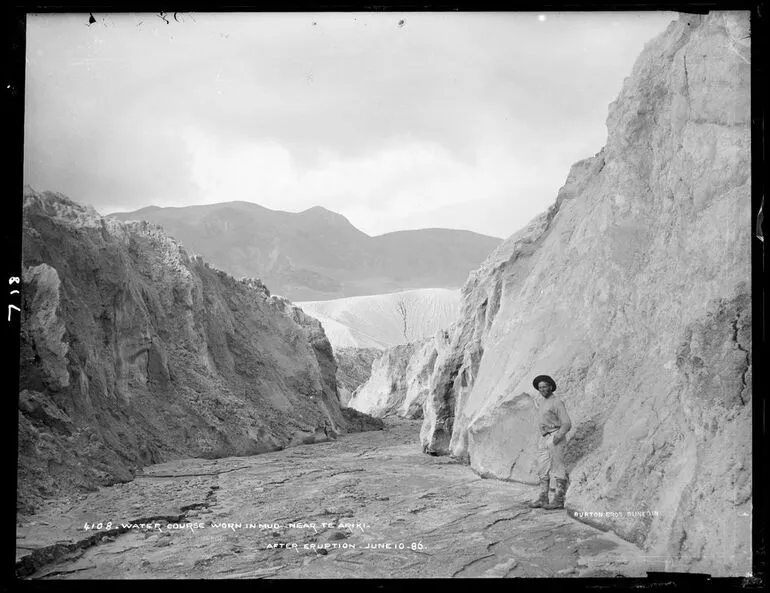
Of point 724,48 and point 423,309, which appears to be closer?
point 724,48

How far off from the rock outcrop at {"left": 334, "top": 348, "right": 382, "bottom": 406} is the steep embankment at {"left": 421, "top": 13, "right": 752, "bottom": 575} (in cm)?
2608

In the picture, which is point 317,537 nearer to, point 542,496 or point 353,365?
point 542,496

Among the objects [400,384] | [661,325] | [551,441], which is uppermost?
[661,325]

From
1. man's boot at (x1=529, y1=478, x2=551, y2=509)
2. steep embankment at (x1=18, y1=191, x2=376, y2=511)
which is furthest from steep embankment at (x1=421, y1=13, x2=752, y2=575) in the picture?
steep embankment at (x1=18, y1=191, x2=376, y2=511)

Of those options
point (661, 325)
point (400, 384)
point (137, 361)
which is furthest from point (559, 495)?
point (400, 384)

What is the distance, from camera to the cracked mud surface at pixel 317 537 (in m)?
4.07

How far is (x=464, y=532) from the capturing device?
4.60m

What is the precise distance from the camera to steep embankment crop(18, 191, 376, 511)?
20.2 feet

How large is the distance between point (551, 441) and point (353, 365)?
3174 cm

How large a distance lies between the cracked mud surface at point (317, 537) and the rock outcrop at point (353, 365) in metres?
26.4

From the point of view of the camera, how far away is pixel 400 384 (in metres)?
24.3
